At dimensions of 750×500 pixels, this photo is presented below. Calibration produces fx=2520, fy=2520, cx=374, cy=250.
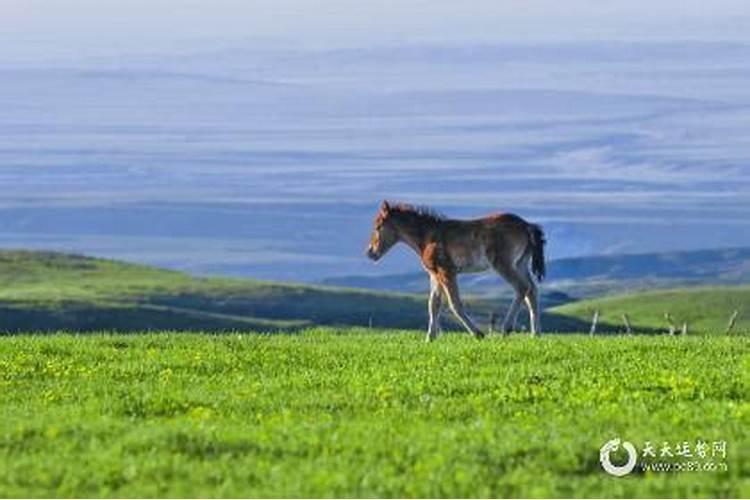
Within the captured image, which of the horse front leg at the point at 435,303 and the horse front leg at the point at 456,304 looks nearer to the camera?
the horse front leg at the point at 456,304

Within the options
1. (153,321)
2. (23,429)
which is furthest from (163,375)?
(153,321)

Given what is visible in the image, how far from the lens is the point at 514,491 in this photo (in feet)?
59.4

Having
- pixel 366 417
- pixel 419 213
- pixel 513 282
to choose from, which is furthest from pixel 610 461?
pixel 419 213

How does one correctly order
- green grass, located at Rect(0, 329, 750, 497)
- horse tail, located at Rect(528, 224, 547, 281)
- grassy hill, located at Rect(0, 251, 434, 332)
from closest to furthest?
1. green grass, located at Rect(0, 329, 750, 497)
2. horse tail, located at Rect(528, 224, 547, 281)
3. grassy hill, located at Rect(0, 251, 434, 332)

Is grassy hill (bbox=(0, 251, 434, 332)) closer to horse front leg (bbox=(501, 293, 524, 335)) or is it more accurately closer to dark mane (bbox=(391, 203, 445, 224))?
dark mane (bbox=(391, 203, 445, 224))

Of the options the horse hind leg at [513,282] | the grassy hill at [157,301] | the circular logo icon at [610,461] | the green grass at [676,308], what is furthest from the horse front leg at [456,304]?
the green grass at [676,308]

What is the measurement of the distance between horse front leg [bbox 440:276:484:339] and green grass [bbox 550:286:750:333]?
78323 mm

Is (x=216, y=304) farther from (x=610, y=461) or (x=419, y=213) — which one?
(x=610, y=461)

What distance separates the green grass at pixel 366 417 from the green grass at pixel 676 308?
83.9 m

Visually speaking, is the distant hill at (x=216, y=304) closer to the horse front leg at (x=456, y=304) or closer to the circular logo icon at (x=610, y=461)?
the horse front leg at (x=456, y=304)

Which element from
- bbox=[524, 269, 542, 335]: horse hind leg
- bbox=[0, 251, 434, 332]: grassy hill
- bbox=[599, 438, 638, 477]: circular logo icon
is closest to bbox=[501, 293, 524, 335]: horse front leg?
bbox=[524, 269, 542, 335]: horse hind leg

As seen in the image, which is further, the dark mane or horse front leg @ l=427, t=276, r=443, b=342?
the dark mane

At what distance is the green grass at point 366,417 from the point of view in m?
18.5

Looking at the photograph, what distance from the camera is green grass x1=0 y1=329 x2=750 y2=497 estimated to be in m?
18.5
